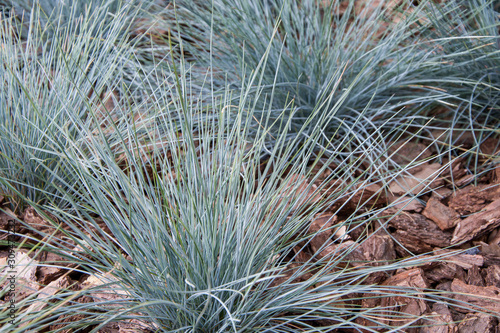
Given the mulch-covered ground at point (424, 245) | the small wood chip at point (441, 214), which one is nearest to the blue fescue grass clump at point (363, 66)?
the mulch-covered ground at point (424, 245)

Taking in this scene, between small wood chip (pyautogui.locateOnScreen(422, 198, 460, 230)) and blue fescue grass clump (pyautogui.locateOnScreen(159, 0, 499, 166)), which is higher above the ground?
blue fescue grass clump (pyautogui.locateOnScreen(159, 0, 499, 166))

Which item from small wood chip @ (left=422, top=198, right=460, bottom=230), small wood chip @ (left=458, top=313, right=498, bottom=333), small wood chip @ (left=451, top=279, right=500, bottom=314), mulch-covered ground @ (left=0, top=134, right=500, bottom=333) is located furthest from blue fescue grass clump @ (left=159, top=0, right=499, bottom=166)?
small wood chip @ (left=458, top=313, right=498, bottom=333)

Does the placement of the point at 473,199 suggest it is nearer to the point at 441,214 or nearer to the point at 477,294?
the point at 441,214

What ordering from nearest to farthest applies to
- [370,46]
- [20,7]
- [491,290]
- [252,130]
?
1. [491,290]
2. [252,130]
3. [370,46]
4. [20,7]

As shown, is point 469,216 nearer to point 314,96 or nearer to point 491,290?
point 491,290

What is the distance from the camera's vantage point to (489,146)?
188cm

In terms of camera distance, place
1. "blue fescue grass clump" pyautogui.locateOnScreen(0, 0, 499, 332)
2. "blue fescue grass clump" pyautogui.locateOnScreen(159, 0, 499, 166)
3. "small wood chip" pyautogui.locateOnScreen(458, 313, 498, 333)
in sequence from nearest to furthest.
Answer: "blue fescue grass clump" pyautogui.locateOnScreen(0, 0, 499, 332)
"small wood chip" pyautogui.locateOnScreen(458, 313, 498, 333)
"blue fescue grass clump" pyautogui.locateOnScreen(159, 0, 499, 166)

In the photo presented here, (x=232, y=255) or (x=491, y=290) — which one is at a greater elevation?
(x=232, y=255)

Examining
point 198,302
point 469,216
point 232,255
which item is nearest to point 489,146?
point 469,216

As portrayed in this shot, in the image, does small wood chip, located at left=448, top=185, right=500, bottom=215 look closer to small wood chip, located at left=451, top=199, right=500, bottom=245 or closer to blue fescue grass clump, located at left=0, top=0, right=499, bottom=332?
small wood chip, located at left=451, top=199, right=500, bottom=245

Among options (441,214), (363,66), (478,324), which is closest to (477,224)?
(441,214)

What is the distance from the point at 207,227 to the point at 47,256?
72 cm

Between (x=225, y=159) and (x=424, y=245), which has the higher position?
(x=225, y=159)

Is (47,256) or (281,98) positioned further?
(281,98)
